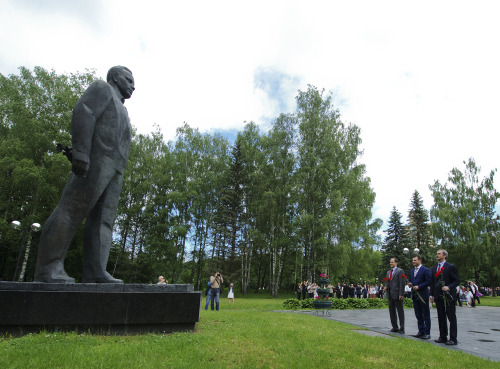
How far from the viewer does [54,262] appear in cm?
450

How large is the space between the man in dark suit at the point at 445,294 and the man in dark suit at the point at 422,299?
29 cm

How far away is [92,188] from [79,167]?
0.40 m

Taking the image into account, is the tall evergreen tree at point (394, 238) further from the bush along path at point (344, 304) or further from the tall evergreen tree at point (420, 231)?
the bush along path at point (344, 304)

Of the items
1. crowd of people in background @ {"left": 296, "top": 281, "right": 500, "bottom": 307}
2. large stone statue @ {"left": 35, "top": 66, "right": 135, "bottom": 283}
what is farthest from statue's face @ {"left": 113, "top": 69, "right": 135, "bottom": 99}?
crowd of people in background @ {"left": 296, "top": 281, "right": 500, "bottom": 307}

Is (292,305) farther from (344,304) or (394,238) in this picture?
(394,238)

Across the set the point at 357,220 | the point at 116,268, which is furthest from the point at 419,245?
the point at 116,268

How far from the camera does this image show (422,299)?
6652 millimetres

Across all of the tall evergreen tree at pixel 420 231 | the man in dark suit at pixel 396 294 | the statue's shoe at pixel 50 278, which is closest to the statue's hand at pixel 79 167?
the statue's shoe at pixel 50 278

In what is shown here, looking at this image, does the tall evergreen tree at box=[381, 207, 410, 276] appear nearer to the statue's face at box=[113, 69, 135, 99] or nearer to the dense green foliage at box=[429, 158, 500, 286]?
the dense green foliage at box=[429, 158, 500, 286]

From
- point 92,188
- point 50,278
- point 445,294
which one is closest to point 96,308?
point 50,278

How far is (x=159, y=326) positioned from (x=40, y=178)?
769 inches

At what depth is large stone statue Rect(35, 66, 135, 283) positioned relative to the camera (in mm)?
4508

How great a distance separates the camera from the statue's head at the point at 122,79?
18.4 feet

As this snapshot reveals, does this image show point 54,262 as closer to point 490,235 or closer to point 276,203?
point 276,203
